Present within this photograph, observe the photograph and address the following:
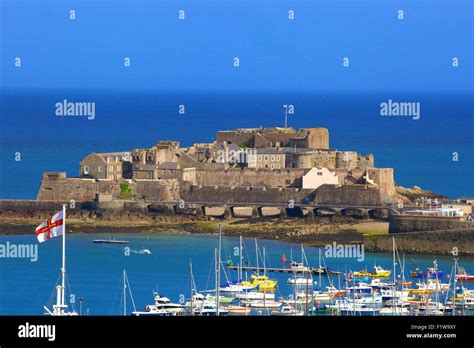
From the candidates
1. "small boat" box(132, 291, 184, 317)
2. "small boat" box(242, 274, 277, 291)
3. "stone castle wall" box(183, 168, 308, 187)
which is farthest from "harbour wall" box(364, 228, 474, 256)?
"small boat" box(132, 291, 184, 317)

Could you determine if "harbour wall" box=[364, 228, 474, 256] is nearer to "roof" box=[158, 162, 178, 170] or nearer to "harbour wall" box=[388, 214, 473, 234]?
"harbour wall" box=[388, 214, 473, 234]

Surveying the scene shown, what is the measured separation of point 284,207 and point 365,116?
69759 mm

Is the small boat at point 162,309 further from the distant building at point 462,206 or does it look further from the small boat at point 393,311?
the distant building at point 462,206

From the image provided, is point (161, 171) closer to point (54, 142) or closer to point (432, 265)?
point (432, 265)

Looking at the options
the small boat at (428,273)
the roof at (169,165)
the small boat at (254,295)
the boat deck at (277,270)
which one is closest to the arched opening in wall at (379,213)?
the roof at (169,165)

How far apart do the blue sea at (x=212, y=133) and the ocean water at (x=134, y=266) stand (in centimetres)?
1067

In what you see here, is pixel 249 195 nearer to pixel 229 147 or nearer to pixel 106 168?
pixel 106 168

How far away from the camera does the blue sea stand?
75062mm

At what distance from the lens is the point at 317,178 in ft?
199

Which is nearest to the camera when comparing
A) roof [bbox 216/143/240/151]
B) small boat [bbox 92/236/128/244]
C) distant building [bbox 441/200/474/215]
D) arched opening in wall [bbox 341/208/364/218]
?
small boat [bbox 92/236/128/244]
